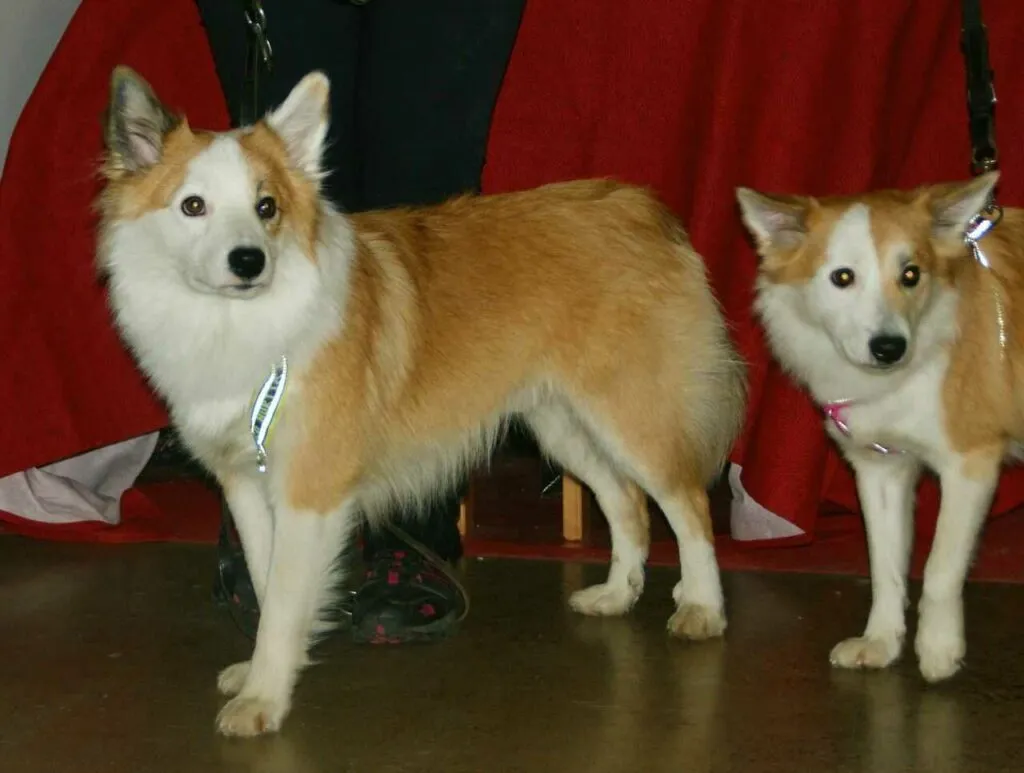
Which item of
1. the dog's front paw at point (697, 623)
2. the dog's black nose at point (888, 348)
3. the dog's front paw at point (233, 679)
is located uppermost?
the dog's black nose at point (888, 348)

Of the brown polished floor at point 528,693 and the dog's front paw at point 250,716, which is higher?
the dog's front paw at point 250,716

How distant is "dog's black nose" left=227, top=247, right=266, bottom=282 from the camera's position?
197cm

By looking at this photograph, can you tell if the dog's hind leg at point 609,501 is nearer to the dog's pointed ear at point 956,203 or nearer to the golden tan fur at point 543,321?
the golden tan fur at point 543,321

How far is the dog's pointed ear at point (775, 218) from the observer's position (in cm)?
229

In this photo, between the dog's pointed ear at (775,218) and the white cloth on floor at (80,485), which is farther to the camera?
the white cloth on floor at (80,485)

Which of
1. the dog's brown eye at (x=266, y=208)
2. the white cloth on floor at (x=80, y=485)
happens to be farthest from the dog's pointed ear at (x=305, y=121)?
the white cloth on floor at (x=80, y=485)

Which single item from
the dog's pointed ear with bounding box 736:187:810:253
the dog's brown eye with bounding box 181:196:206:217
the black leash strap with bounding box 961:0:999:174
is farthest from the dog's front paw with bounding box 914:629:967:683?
the dog's brown eye with bounding box 181:196:206:217

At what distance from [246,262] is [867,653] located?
123 cm

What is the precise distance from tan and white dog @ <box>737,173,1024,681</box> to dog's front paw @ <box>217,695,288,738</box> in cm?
96

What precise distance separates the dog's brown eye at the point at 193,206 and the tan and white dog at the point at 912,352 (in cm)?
92

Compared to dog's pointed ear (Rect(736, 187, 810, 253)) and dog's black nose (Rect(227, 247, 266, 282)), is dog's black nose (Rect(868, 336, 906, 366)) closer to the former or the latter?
dog's pointed ear (Rect(736, 187, 810, 253))

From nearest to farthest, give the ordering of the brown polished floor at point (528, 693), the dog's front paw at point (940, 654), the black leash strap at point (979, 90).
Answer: the brown polished floor at point (528, 693) < the dog's front paw at point (940, 654) < the black leash strap at point (979, 90)

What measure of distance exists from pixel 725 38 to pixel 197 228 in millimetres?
1405

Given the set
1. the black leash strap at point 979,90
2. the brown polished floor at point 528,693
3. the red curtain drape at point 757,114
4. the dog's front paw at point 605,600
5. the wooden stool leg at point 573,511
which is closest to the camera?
the brown polished floor at point 528,693
